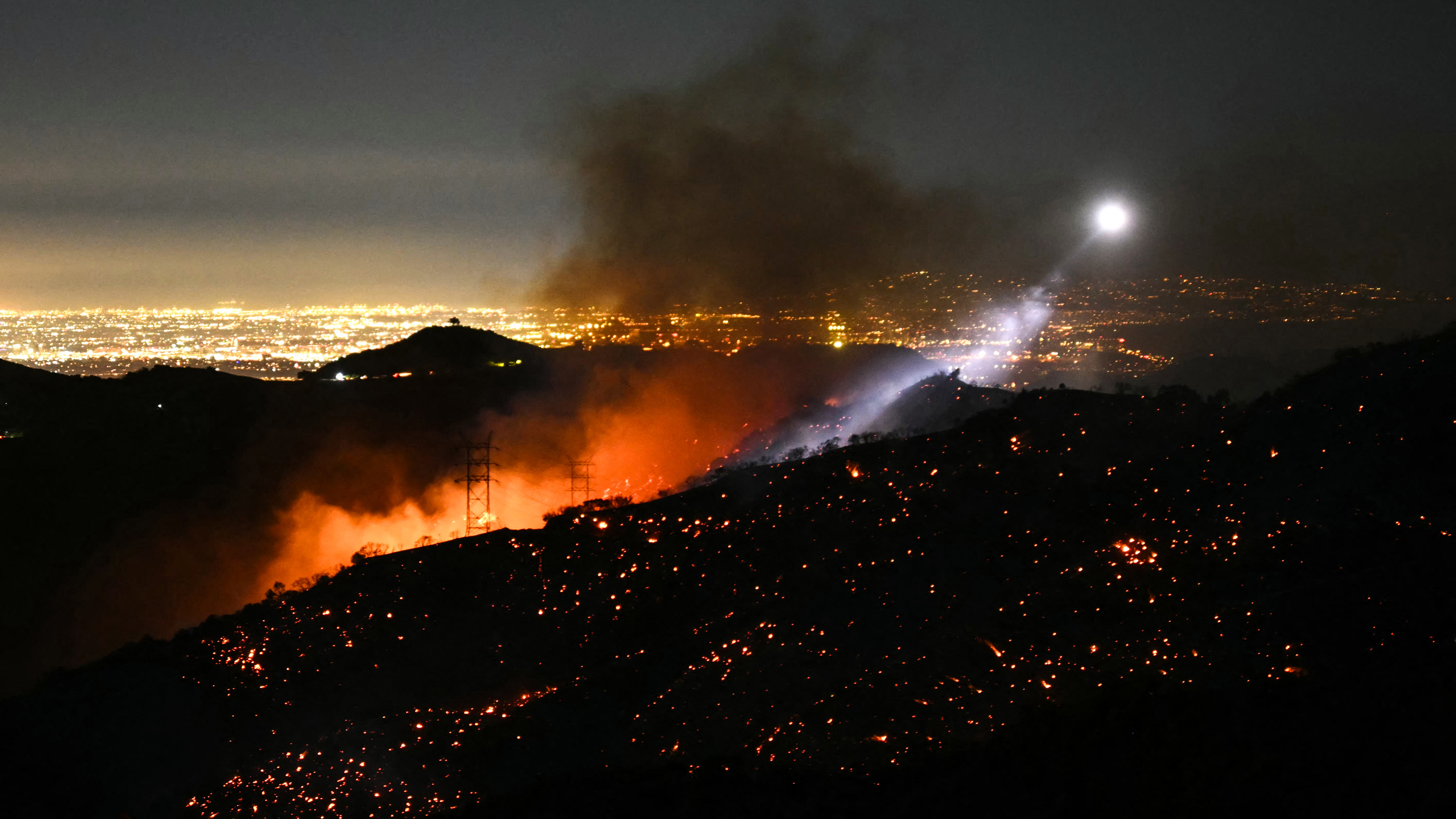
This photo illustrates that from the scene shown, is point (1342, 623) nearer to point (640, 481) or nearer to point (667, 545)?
point (667, 545)

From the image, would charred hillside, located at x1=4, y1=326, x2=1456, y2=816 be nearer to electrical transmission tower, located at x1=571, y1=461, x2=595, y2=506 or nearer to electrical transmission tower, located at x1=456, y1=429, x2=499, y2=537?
electrical transmission tower, located at x1=456, y1=429, x2=499, y2=537

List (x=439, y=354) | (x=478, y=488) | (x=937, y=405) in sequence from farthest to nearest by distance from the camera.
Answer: (x=439, y=354), (x=478, y=488), (x=937, y=405)

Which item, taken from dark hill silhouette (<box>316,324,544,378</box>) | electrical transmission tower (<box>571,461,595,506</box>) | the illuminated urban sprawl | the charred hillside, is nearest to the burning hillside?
electrical transmission tower (<box>571,461,595,506</box>)

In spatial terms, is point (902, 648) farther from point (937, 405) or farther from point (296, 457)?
point (296, 457)

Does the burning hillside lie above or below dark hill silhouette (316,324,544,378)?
below

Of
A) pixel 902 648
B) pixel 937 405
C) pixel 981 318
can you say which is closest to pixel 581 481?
pixel 937 405
